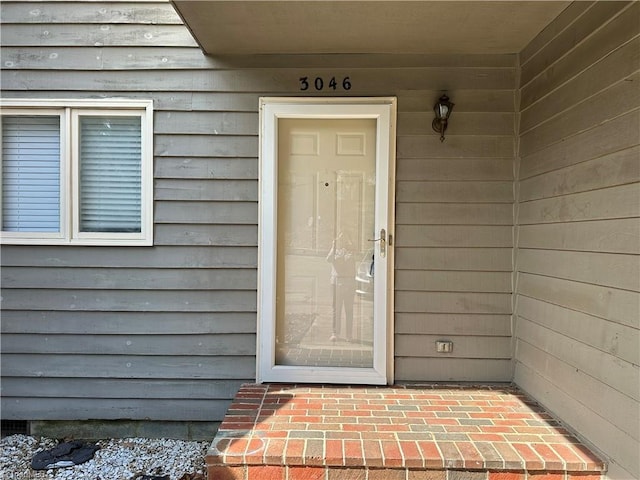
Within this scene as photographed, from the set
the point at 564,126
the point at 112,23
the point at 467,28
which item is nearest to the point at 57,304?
the point at 112,23

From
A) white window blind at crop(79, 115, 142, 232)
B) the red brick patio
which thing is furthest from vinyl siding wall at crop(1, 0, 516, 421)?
the red brick patio

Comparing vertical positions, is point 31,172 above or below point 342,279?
above

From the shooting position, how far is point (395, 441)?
197 cm

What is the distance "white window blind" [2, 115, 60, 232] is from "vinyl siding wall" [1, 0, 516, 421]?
174 millimetres

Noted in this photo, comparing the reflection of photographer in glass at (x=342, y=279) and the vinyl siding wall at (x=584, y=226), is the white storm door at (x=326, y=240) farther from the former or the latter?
the vinyl siding wall at (x=584, y=226)

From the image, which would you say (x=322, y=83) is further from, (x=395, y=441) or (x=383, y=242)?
(x=395, y=441)

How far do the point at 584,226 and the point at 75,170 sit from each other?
295 cm

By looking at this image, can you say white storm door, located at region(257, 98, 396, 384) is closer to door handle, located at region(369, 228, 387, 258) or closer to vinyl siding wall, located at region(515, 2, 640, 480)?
door handle, located at region(369, 228, 387, 258)

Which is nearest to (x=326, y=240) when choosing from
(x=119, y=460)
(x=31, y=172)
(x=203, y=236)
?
(x=203, y=236)

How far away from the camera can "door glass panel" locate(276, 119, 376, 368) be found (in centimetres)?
274

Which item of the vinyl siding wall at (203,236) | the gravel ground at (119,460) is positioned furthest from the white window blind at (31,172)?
the gravel ground at (119,460)

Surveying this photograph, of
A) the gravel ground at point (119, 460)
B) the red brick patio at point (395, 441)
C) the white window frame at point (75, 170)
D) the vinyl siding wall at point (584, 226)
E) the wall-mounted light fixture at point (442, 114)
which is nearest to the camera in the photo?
the vinyl siding wall at point (584, 226)

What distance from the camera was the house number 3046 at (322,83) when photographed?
105 inches

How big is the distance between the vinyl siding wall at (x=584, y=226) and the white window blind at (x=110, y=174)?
2.46 m
